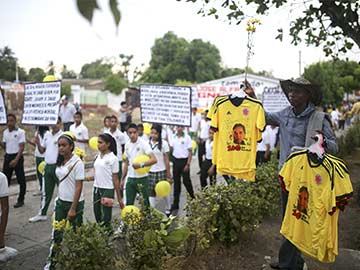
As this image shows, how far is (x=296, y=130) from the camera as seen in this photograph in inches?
145

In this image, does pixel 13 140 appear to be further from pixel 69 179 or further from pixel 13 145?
Answer: pixel 69 179

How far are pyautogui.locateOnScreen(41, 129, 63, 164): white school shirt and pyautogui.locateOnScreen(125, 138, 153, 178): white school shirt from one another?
1378 millimetres

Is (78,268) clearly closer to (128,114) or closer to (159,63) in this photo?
(128,114)

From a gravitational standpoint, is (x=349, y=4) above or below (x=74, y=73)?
below

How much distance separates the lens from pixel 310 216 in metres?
3.32

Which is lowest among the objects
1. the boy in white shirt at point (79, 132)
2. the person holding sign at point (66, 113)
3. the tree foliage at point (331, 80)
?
the boy in white shirt at point (79, 132)

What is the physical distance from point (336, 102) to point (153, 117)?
90.7ft

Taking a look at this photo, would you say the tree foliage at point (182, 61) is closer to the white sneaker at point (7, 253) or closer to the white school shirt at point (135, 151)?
the white school shirt at point (135, 151)

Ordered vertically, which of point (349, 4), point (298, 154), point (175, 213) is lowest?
point (175, 213)

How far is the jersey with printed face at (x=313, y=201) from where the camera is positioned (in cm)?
317

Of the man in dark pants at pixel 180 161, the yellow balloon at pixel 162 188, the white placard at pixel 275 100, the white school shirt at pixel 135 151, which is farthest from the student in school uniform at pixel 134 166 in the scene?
the white placard at pixel 275 100

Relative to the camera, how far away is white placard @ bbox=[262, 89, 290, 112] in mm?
9664

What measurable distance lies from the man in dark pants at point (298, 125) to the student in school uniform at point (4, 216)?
320 centimetres

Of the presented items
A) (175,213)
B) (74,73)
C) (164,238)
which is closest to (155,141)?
(175,213)
